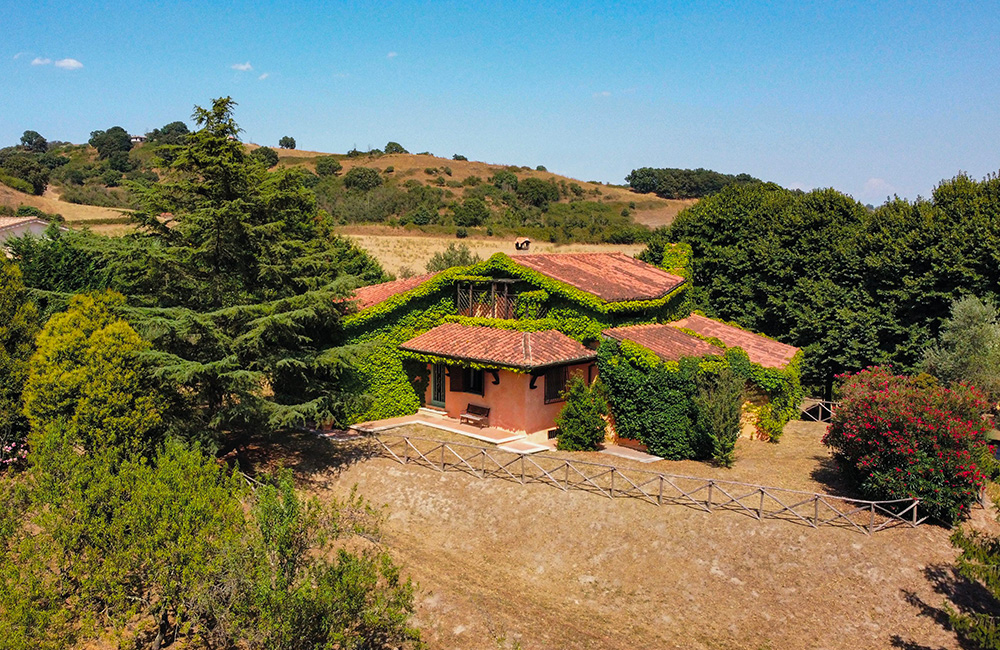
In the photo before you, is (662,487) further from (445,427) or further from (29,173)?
(29,173)

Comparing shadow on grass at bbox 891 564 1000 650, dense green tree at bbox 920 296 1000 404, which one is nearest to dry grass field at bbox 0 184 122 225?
dense green tree at bbox 920 296 1000 404

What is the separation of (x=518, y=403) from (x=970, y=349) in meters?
16.2

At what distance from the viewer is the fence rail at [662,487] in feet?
53.1

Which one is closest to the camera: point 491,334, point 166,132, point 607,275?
point 491,334

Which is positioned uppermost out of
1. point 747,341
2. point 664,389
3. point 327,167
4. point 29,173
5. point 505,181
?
point 327,167

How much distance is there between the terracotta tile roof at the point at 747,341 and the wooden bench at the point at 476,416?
9.28 metres

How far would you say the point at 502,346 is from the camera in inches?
902

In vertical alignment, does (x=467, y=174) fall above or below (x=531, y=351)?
above

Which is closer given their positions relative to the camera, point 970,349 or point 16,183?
point 970,349

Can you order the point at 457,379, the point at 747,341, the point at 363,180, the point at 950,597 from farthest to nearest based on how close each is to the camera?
the point at 363,180, the point at 747,341, the point at 457,379, the point at 950,597

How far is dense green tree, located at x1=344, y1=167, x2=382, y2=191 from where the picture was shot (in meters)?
99.4

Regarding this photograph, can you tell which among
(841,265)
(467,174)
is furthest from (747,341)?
(467,174)

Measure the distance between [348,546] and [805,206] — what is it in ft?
89.3

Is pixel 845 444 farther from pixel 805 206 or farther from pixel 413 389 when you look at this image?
pixel 805 206
